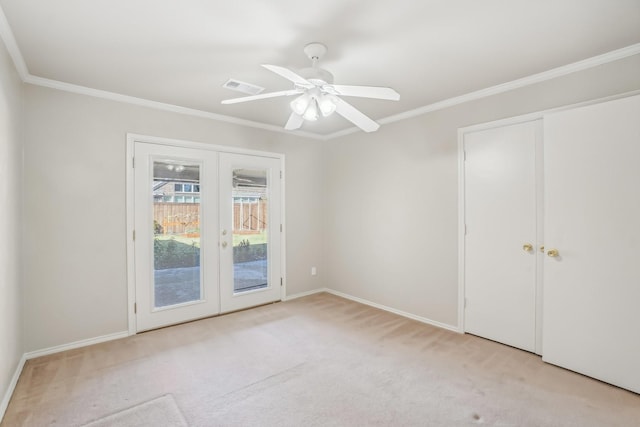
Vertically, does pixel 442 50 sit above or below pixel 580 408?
above

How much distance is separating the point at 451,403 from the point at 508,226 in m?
1.69

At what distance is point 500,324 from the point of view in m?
2.96

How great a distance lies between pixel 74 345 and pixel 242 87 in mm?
2897

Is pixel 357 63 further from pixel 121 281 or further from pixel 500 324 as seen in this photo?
pixel 121 281

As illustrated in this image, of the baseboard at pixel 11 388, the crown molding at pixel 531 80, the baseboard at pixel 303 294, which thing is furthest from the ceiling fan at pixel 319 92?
→ the baseboard at pixel 303 294

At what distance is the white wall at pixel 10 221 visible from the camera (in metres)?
2.02

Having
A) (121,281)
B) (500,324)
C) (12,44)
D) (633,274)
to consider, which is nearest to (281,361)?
(121,281)

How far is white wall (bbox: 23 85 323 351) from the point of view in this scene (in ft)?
8.91

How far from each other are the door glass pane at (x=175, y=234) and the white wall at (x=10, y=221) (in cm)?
108

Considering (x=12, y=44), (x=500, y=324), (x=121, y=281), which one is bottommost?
(x=500, y=324)

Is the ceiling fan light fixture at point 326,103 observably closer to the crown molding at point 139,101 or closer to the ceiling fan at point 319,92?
the ceiling fan at point 319,92

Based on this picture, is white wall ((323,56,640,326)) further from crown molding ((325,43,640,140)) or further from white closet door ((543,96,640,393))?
white closet door ((543,96,640,393))

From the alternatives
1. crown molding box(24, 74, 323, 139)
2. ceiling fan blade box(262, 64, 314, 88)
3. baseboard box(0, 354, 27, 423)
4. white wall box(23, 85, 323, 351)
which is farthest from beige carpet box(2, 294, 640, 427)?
→ crown molding box(24, 74, 323, 139)

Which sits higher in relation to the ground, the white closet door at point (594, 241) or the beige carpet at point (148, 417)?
the white closet door at point (594, 241)
